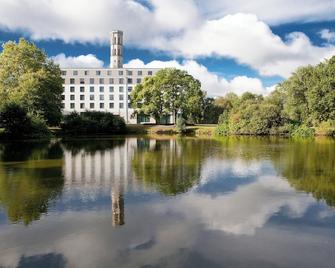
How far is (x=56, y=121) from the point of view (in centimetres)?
6009

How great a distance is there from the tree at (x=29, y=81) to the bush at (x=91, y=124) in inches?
324

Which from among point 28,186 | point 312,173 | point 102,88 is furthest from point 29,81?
point 102,88

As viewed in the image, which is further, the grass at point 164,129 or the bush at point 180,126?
the grass at point 164,129

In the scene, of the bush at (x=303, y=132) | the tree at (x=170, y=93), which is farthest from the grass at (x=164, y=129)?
the bush at (x=303, y=132)

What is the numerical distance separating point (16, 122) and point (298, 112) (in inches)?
1904

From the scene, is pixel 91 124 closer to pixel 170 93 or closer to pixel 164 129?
pixel 164 129

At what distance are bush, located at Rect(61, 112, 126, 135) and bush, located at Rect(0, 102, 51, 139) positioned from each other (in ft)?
57.6

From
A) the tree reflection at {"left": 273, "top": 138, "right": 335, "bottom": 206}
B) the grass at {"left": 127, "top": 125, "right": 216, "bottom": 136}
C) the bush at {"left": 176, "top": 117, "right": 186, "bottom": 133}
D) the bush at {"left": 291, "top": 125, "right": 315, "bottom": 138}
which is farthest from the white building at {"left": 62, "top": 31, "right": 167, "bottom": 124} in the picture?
the tree reflection at {"left": 273, "top": 138, "right": 335, "bottom": 206}

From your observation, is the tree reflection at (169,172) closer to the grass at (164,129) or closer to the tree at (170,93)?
the grass at (164,129)

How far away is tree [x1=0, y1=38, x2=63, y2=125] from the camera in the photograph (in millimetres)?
55062

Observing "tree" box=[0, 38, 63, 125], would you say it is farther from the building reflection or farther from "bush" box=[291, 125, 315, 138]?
"bush" box=[291, 125, 315, 138]

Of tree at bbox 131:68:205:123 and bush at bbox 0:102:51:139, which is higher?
tree at bbox 131:68:205:123

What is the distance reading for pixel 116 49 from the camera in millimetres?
115625

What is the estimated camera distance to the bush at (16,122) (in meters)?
48.7
